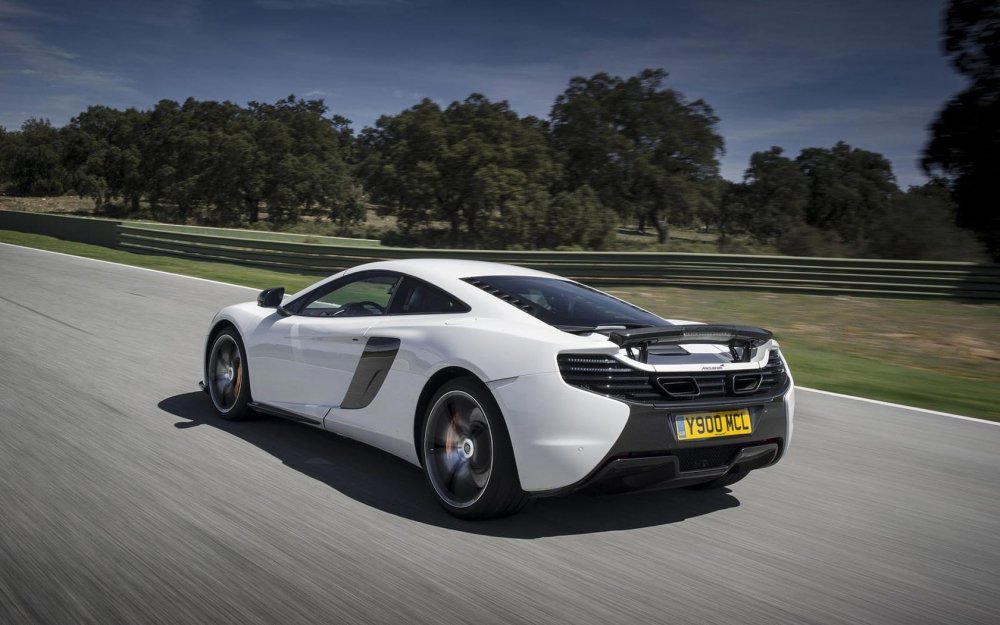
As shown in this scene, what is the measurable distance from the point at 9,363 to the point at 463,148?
35052mm

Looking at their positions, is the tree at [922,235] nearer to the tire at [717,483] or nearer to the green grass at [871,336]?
the green grass at [871,336]

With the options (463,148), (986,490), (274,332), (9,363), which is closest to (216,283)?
(9,363)

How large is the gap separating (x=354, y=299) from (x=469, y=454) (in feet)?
6.42

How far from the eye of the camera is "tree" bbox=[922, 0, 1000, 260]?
21984mm

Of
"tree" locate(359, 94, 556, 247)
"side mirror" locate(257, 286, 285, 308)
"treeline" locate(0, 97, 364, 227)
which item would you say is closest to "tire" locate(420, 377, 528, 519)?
"side mirror" locate(257, 286, 285, 308)

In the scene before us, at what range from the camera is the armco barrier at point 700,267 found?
16109 millimetres

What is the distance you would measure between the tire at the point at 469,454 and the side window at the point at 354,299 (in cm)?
90

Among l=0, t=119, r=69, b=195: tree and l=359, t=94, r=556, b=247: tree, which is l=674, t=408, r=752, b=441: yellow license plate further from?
l=0, t=119, r=69, b=195: tree

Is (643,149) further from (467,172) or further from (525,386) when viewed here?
(525,386)

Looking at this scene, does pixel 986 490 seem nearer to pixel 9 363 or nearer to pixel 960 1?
pixel 9 363

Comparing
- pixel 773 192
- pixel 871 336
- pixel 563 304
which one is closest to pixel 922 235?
pixel 871 336

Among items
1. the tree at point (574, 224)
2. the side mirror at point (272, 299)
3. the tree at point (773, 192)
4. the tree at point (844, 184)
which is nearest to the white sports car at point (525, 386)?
the side mirror at point (272, 299)

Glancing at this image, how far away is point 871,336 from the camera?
12.9m

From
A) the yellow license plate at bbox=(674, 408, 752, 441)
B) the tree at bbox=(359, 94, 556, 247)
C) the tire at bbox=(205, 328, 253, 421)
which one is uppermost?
the tree at bbox=(359, 94, 556, 247)
